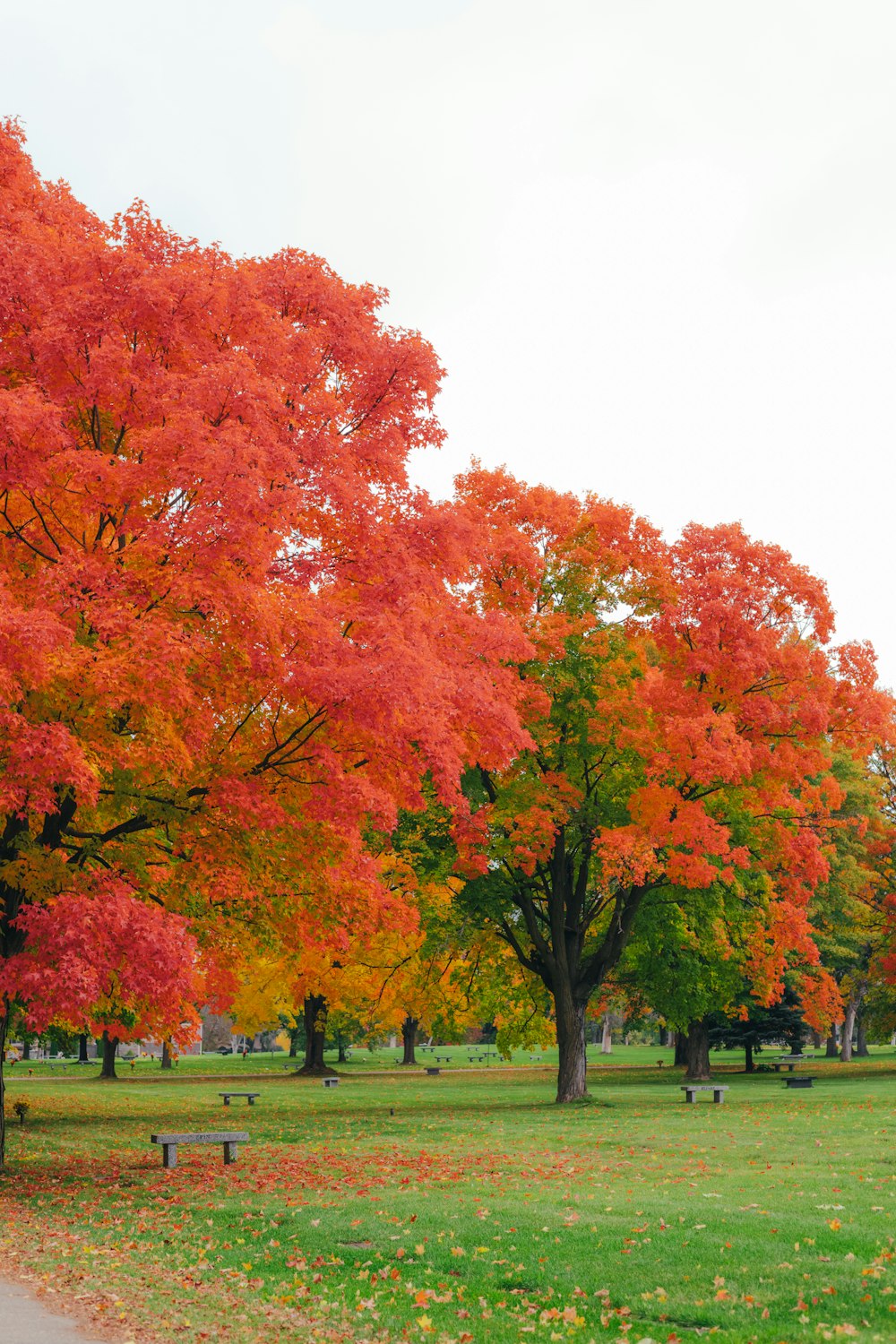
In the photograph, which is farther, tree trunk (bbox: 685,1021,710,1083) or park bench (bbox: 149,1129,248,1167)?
tree trunk (bbox: 685,1021,710,1083)

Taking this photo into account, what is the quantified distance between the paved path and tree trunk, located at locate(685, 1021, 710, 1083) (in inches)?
1429

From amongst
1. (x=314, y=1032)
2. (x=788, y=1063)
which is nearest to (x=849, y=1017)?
(x=788, y=1063)

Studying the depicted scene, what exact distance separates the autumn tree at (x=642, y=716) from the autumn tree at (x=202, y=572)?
28.0 feet

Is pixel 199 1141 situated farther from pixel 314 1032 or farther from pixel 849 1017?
pixel 849 1017

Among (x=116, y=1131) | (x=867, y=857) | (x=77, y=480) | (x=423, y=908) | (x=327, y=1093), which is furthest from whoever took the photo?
(x=867, y=857)

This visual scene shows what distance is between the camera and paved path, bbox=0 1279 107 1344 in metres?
6.91

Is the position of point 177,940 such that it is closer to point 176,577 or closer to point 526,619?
point 176,577

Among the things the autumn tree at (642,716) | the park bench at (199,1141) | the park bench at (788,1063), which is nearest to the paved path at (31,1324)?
the park bench at (199,1141)

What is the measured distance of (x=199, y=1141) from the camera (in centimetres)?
1466

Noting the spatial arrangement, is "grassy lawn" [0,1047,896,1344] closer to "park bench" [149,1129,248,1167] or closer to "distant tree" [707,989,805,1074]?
"park bench" [149,1129,248,1167]

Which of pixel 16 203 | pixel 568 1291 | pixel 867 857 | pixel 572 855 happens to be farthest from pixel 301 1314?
pixel 867 857

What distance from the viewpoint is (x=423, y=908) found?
2627 cm

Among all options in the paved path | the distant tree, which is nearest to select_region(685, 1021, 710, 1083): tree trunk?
the distant tree

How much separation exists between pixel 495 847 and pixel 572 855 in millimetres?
3472
